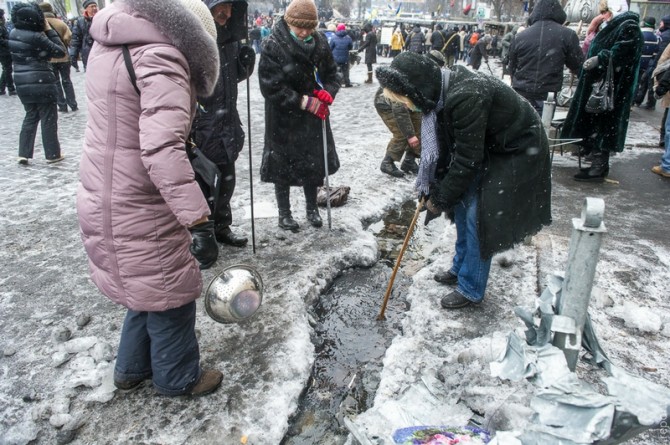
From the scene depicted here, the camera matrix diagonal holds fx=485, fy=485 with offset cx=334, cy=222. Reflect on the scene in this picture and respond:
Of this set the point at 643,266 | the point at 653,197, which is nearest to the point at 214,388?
the point at 643,266

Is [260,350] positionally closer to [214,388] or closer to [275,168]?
[214,388]

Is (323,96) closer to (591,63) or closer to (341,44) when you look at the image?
(591,63)

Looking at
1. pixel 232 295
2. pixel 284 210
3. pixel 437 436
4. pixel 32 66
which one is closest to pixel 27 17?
pixel 32 66

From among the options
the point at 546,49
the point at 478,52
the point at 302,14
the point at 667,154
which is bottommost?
the point at 667,154

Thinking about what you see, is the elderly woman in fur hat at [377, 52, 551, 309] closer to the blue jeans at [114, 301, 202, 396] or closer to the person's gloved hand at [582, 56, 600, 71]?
the blue jeans at [114, 301, 202, 396]

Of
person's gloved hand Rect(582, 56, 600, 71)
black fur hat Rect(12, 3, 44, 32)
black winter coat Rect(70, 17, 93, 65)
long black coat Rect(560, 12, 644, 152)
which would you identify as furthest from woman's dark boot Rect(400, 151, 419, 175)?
black winter coat Rect(70, 17, 93, 65)

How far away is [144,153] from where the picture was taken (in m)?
1.91

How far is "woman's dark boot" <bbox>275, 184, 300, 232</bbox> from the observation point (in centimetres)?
456

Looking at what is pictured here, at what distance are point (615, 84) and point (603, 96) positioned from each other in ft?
0.96

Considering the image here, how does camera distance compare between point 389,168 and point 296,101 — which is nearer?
point 296,101

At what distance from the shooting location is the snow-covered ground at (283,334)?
7.86 feet

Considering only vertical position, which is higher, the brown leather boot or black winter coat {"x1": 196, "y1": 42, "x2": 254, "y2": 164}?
black winter coat {"x1": 196, "y1": 42, "x2": 254, "y2": 164}

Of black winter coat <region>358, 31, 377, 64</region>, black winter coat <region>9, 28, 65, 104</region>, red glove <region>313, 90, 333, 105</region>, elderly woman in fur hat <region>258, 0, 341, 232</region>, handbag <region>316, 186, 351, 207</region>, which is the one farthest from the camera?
black winter coat <region>358, 31, 377, 64</region>

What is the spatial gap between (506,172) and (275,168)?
215 cm
